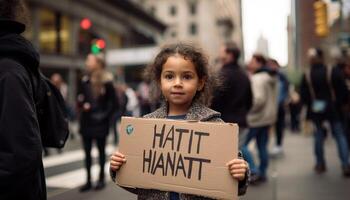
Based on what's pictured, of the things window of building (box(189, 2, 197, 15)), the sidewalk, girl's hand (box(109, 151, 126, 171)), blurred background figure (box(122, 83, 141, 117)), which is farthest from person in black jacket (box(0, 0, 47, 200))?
window of building (box(189, 2, 197, 15))

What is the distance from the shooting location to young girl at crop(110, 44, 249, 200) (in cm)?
247

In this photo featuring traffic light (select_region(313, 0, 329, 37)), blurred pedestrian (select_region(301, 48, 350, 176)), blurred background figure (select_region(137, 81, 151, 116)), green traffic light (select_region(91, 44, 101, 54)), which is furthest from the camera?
traffic light (select_region(313, 0, 329, 37))

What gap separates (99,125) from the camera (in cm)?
652

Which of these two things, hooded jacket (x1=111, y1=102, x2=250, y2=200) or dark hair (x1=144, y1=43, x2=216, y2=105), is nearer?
hooded jacket (x1=111, y1=102, x2=250, y2=200)

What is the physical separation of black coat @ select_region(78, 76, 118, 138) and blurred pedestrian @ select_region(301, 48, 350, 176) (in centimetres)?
324

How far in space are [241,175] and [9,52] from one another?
1.21 metres

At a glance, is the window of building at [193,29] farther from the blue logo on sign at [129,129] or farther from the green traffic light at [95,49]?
the blue logo on sign at [129,129]

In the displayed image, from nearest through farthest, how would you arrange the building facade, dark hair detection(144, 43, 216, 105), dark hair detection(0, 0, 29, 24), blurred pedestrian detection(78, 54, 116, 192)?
dark hair detection(0, 0, 29, 24), dark hair detection(144, 43, 216, 105), blurred pedestrian detection(78, 54, 116, 192), the building facade

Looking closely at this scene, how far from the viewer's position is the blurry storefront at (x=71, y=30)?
83.2ft

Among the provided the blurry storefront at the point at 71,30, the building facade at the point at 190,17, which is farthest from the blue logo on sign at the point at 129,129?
the building facade at the point at 190,17

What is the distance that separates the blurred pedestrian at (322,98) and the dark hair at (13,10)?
20.0 ft

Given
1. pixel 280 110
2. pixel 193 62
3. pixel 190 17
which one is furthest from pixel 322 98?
pixel 190 17

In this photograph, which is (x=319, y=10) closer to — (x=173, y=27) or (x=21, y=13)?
(x=21, y=13)

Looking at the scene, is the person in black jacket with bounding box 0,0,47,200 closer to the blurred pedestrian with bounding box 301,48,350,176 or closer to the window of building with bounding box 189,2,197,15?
the blurred pedestrian with bounding box 301,48,350,176
